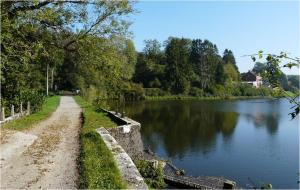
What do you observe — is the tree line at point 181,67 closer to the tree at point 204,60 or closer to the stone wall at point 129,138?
the tree at point 204,60

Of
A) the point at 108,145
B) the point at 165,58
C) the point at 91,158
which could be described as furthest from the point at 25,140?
the point at 165,58

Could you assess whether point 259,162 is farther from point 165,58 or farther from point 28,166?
point 165,58

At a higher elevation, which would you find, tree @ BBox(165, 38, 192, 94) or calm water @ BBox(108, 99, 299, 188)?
tree @ BBox(165, 38, 192, 94)

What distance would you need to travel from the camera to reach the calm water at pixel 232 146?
21.5 meters

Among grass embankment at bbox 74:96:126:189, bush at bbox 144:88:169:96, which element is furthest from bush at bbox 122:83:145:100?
grass embankment at bbox 74:96:126:189

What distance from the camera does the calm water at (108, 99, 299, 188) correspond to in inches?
845

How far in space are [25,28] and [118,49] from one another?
5290mm

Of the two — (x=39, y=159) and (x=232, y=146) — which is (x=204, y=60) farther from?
(x=39, y=159)

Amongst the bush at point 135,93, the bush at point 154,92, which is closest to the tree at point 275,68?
the bush at point 135,93

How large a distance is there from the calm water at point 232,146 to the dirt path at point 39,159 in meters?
7.18

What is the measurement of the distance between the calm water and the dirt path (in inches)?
283

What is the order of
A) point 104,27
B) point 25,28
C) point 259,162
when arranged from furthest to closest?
point 259,162 → point 104,27 → point 25,28

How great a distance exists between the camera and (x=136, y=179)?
9.34m

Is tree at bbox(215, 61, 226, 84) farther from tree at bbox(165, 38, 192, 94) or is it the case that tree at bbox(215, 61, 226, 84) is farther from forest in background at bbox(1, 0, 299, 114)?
forest in background at bbox(1, 0, 299, 114)
